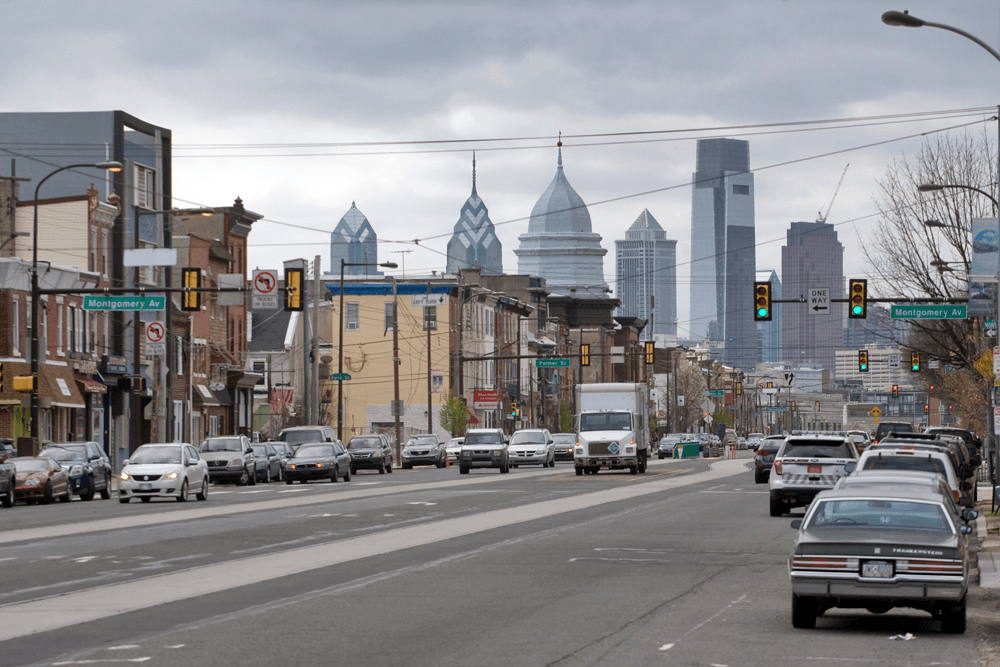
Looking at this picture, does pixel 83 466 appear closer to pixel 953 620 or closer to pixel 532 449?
pixel 953 620

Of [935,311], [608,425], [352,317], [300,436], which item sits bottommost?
[300,436]

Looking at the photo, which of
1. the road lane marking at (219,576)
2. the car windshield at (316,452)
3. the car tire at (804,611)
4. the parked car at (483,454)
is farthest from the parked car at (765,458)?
the car tire at (804,611)

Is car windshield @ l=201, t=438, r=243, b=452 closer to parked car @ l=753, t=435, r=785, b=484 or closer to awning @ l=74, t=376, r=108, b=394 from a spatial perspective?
awning @ l=74, t=376, r=108, b=394

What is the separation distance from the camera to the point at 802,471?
115 feet

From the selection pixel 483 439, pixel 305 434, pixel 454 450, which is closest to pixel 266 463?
pixel 305 434

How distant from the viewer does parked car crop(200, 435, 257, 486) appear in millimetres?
56219

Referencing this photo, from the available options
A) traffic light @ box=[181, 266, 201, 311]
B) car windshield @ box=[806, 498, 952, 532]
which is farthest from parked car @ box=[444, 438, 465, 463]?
car windshield @ box=[806, 498, 952, 532]

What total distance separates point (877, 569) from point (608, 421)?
149ft

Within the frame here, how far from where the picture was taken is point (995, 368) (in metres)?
36.3

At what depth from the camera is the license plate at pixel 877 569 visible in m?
15.1

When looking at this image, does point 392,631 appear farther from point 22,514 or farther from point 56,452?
point 56,452

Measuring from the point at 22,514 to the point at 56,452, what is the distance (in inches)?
366

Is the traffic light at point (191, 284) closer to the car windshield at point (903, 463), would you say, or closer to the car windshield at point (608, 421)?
the car windshield at point (608, 421)

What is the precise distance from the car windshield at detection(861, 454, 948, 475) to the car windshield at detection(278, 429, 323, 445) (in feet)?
136
